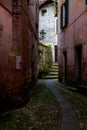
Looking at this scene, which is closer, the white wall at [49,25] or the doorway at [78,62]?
the doorway at [78,62]

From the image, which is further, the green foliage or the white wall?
the white wall

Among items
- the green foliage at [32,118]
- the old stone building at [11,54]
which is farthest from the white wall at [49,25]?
the green foliage at [32,118]

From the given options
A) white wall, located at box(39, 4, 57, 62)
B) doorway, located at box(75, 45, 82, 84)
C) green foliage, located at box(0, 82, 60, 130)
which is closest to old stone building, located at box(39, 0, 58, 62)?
white wall, located at box(39, 4, 57, 62)

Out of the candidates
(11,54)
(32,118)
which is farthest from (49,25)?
(32,118)

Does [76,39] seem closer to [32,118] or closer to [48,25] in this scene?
[32,118]

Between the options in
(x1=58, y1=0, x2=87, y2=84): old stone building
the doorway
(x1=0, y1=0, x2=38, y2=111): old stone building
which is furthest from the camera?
the doorway

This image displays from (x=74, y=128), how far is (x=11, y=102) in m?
2.66

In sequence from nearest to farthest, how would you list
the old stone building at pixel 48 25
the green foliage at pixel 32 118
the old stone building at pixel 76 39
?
the green foliage at pixel 32 118 < the old stone building at pixel 76 39 < the old stone building at pixel 48 25

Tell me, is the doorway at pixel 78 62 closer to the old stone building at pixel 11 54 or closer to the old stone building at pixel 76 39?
the old stone building at pixel 76 39

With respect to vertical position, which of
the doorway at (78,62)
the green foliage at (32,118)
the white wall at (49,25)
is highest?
the white wall at (49,25)

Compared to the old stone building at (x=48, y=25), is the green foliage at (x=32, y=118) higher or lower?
lower

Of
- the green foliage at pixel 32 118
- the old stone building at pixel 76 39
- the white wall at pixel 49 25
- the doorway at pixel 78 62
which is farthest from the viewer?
the white wall at pixel 49 25

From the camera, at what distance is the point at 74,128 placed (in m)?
5.82

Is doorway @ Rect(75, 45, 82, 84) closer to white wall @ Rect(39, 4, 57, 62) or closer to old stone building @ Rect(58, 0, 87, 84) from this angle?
old stone building @ Rect(58, 0, 87, 84)
